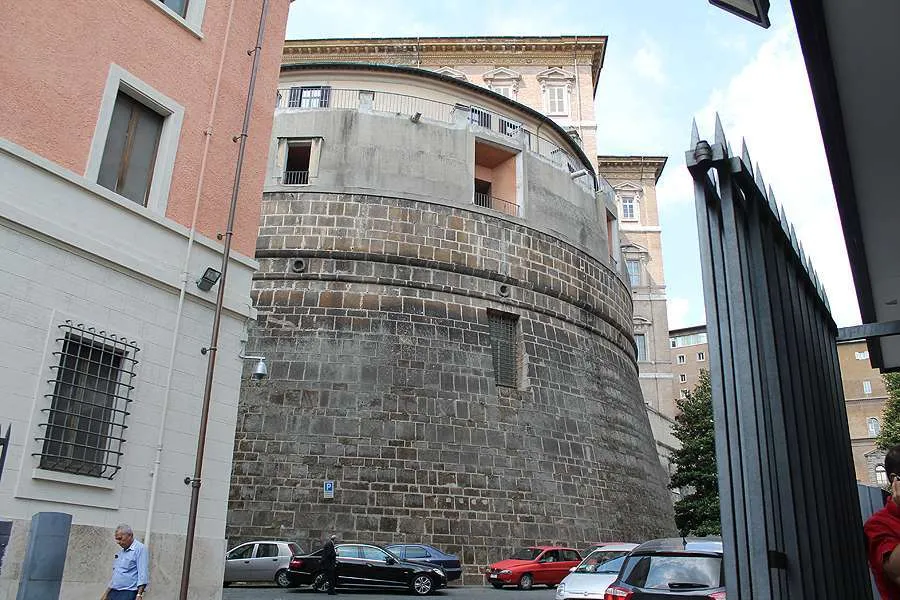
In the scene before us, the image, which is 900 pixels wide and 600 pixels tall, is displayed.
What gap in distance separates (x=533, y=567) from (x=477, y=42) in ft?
100

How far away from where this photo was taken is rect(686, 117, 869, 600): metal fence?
2.48 metres

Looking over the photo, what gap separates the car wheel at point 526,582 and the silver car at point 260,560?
475 cm

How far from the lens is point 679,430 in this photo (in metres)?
29.6

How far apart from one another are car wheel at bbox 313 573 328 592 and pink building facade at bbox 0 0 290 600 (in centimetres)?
552

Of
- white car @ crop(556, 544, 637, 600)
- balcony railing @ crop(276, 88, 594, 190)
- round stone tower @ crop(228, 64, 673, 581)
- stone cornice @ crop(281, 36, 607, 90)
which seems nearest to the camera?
white car @ crop(556, 544, 637, 600)

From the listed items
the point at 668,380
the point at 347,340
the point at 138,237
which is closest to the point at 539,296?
the point at 347,340

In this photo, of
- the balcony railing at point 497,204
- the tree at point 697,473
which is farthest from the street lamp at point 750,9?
the tree at point 697,473

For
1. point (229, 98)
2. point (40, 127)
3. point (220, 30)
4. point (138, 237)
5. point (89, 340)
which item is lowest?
point (89, 340)

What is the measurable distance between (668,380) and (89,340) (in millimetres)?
37074

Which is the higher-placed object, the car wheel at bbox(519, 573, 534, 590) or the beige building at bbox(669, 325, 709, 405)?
the beige building at bbox(669, 325, 709, 405)

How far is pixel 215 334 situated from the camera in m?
9.45

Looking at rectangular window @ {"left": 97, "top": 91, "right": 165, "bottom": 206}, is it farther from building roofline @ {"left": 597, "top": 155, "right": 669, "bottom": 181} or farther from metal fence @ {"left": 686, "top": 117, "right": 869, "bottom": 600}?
building roofline @ {"left": 597, "top": 155, "right": 669, "bottom": 181}

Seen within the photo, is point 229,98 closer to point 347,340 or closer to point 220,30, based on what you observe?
point 220,30

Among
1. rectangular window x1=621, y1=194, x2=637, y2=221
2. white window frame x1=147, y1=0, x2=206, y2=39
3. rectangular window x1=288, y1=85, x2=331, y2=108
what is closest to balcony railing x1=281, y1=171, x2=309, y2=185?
rectangular window x1=288, y1=85, x2=331, y2=108
